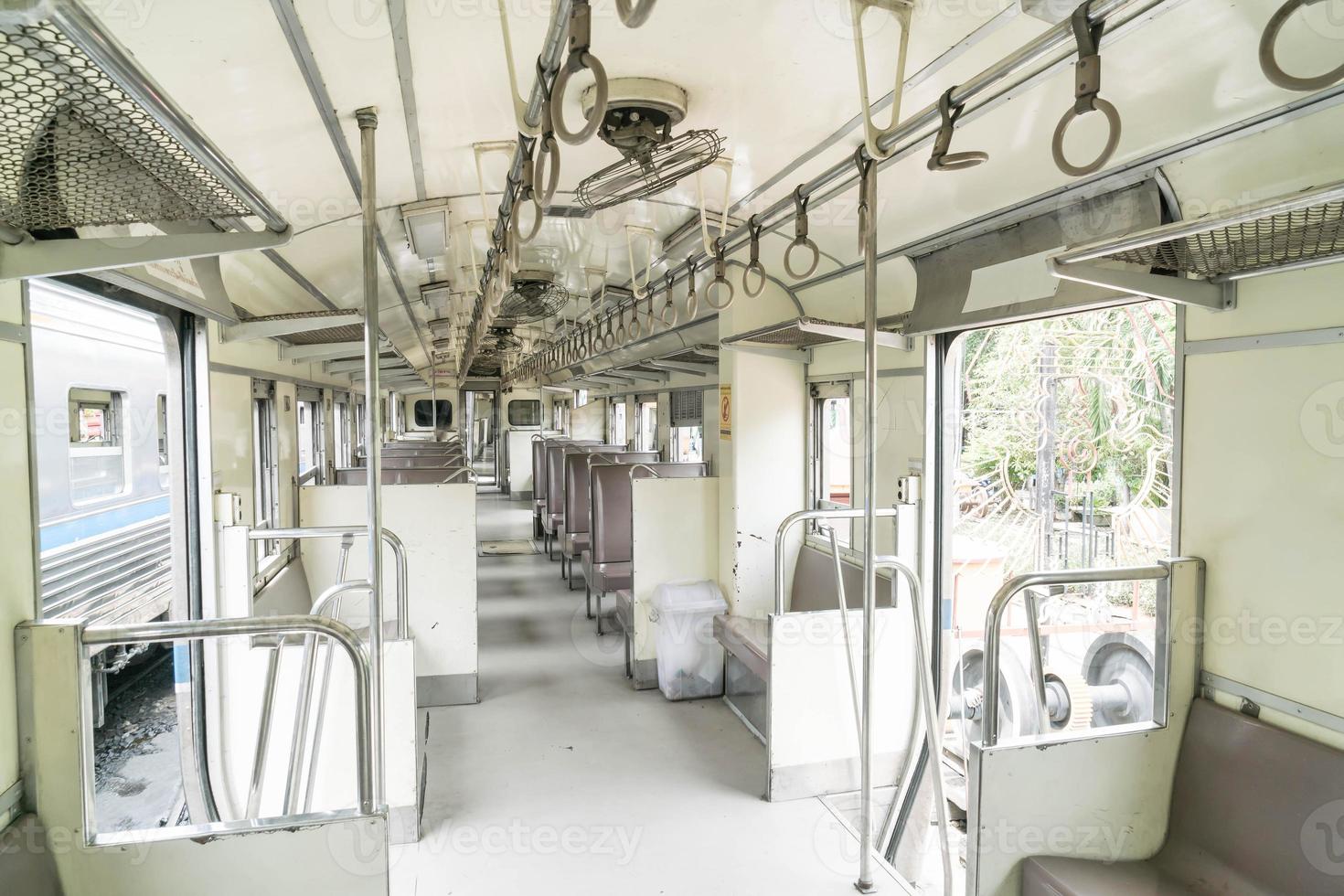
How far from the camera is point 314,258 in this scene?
3.84 metres

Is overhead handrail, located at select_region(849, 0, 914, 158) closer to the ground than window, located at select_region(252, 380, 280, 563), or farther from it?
farther from it

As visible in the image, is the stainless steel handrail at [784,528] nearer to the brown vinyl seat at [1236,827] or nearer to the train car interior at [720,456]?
the train car interior at [720,456]

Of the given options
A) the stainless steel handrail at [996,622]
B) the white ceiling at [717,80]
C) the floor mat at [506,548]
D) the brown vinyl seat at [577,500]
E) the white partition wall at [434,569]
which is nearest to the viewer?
the white ceiling at [717,80]

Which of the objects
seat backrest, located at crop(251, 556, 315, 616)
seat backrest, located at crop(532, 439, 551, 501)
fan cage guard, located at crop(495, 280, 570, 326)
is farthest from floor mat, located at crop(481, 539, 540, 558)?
seat backrest, located at crop(251, 556, 315, 616)

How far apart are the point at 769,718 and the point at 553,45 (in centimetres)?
276

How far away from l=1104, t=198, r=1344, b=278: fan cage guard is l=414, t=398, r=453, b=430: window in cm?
1719

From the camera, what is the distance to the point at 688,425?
7.94 m

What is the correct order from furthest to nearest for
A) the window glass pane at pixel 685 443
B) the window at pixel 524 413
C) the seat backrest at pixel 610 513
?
the window at pixel 524 413, the window glass pane at pixel 685 443, the seat backrest at pixel 610 513

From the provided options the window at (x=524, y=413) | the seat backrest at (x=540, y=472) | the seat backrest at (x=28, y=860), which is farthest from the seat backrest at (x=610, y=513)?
the window at (x=524, y=413)

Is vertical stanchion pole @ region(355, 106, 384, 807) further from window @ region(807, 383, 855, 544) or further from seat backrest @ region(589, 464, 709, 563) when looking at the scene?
seat backrest @ region(589, 464, 709, 563)

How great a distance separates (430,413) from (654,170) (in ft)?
55.8

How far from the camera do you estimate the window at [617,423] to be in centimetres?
1187

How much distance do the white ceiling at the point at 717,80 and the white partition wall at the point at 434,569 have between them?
1703mm

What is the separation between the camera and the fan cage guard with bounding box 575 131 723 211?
8.51 ft
